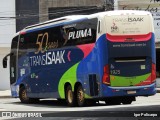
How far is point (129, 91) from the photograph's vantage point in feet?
65.0

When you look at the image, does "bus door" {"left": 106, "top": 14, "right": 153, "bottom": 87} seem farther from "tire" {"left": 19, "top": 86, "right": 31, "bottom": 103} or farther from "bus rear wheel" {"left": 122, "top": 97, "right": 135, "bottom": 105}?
"tire" {"left": 19, "top": 86, "right": 31, "bottom": 103}

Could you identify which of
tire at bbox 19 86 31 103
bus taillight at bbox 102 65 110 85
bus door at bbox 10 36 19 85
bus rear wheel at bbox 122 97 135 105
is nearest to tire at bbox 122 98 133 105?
bus rear wheel at bbox 122 97 135 105

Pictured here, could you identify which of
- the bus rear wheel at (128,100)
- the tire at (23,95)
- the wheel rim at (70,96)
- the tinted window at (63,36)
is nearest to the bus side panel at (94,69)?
the tinted window at (63,36)

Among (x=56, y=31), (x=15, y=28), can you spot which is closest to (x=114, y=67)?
(x=56, y=31)

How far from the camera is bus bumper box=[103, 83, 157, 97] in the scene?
63.9 feet

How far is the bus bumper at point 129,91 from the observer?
19.5 meters

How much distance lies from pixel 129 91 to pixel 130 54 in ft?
→ 4.99

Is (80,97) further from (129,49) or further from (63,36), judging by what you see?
(129,49)

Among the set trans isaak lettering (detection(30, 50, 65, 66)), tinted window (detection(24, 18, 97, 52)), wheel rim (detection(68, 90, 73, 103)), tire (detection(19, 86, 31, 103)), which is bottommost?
tire (detection(19, 86, 31, 103))

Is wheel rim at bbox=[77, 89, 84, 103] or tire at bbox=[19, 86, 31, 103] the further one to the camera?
tire at bbox=[19, 86, 31, 103]

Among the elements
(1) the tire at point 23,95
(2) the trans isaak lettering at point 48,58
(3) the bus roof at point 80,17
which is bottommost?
(1) the tire at point 23,95

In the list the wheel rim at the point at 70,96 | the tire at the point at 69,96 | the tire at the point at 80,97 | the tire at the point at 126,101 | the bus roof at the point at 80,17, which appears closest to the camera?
the bus roof at the point at 80,17

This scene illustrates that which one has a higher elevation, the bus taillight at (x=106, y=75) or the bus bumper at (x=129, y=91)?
the bus taillight at (x=106, y=75)

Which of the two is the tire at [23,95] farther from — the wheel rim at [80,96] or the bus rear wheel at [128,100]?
the bus rear wheel at [128,100]
